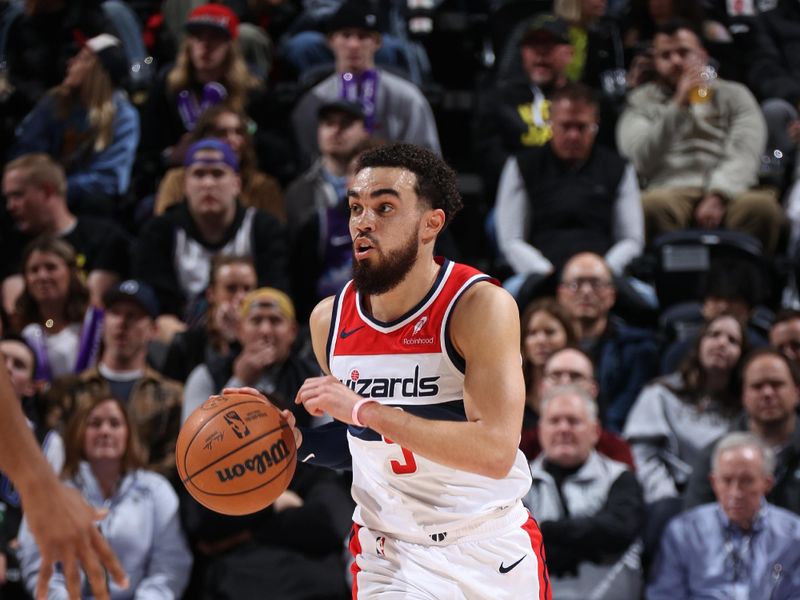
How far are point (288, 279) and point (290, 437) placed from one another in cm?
418

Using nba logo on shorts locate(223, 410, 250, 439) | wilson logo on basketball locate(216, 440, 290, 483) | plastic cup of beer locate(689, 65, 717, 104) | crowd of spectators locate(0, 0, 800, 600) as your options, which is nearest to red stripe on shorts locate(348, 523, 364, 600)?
wilson logo on basketball locate(216, 440, 290, 483)

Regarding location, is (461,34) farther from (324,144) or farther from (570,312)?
(570,312)

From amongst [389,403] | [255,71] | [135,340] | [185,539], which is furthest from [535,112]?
[389,403]

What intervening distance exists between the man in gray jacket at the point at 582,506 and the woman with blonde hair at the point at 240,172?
2.78 m

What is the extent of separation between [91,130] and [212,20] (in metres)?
1.15

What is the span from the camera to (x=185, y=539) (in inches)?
267

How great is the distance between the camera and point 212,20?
9.08m

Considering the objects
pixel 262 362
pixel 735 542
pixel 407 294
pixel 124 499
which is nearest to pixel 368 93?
pixel 262 362

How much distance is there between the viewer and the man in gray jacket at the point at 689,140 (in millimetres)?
9047

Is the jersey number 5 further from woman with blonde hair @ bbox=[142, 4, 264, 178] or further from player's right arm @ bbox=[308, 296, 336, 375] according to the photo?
woman with blonde hair @ bbox=[142, 4, 264, 178]

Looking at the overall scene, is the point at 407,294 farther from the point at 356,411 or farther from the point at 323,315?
the point at 356,411

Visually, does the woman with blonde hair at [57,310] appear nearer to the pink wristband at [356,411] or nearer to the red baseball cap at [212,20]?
the red baseball cap at [212,20]

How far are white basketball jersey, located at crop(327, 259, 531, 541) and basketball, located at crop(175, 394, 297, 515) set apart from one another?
9.7 inches

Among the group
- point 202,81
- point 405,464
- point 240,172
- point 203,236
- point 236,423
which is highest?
point 202,81
